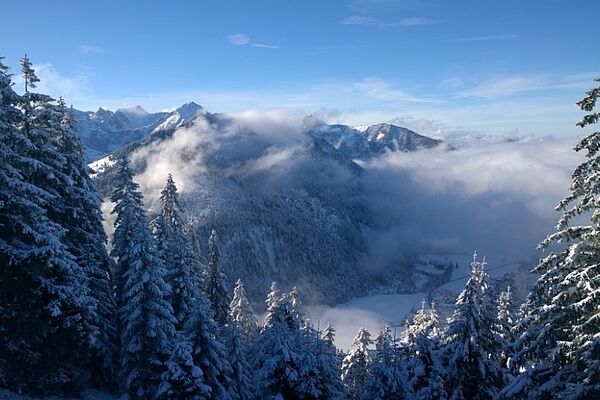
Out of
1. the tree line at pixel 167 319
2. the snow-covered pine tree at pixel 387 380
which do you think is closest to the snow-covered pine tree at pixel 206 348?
the tree line at pixel 167 319

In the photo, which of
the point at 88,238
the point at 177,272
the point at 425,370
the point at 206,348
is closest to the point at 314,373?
the point at 425,370

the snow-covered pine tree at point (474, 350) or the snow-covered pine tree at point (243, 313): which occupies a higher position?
the snow-covered pine tree at point (474, 350)

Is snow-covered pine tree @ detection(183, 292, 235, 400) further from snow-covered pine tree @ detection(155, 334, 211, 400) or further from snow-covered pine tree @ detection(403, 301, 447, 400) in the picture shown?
snow-covered pine tree @ detection(403, 301, 447, 400)

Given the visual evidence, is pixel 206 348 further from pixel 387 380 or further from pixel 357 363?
pixel 357 363

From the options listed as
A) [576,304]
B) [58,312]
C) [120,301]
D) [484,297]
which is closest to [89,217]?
[120,301]

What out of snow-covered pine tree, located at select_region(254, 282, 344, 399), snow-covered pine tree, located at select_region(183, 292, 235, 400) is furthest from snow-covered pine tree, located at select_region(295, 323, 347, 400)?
snow-covered pine tree, located at select_region(183, 292, 235, 400)

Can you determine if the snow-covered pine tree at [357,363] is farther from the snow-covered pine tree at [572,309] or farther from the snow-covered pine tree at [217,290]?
the snow-covered pine tree at [572,309]

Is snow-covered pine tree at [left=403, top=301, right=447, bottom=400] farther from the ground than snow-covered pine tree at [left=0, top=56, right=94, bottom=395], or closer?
closer
